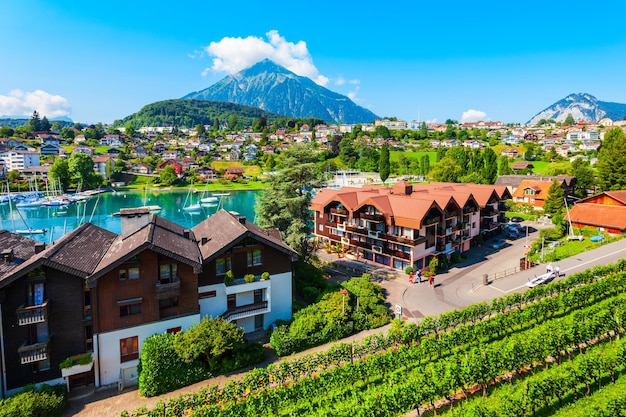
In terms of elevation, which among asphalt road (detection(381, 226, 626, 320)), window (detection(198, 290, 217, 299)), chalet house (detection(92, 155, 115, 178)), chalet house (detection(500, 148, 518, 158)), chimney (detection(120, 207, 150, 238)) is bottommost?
asphalt road (detection(381, 226, 626, 320))

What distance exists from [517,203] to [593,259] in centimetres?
4009

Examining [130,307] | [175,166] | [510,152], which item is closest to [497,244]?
[130,307]

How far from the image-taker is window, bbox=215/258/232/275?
25.3 m

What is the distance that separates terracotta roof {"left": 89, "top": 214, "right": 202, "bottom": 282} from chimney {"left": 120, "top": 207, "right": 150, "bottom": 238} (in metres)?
0.31

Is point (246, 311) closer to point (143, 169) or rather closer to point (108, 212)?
point (108, 212)

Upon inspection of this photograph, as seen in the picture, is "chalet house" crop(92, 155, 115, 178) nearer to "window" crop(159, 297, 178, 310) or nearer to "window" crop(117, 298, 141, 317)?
"window" crop(159, 297, 178, 310)

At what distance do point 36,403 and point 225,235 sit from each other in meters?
13.6

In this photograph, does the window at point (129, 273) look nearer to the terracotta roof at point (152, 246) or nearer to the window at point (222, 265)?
the terracotta roof at point (152, 246)

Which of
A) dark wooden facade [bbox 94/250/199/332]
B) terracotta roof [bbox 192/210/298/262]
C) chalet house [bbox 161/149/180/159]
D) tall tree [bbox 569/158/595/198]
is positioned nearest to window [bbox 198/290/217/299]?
dark wooden facade [bbox 94/250/199/332]

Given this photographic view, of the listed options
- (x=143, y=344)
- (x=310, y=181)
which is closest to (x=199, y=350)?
(x=143, y=344)

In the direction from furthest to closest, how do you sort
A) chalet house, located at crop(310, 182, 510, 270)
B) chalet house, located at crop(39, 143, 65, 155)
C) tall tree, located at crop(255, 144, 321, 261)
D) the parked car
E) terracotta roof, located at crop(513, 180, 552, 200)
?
1. chalet house, located at crop(39, 143, 65, 155)
2. terracotta roof, located at crop(513, 180, 552, 200)
3. the parked car
4. chalet house, located at crop(310, 182, 510, 270)
5. tall tree, located at crop(255, 144, 321, 261)

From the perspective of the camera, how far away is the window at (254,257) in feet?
87.0

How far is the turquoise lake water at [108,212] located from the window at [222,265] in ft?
132

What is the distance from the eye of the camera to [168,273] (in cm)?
2209
